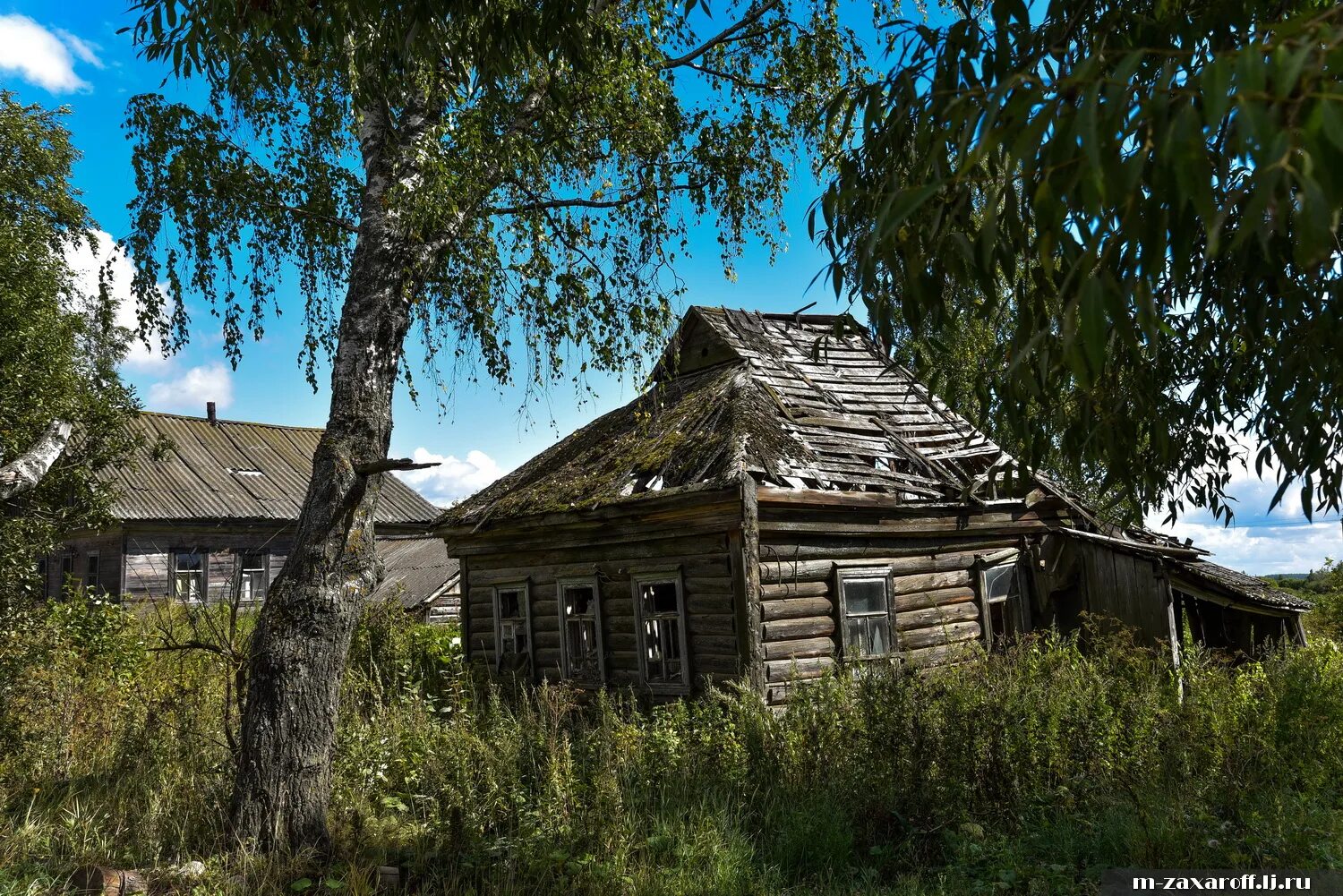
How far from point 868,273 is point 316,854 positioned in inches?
214

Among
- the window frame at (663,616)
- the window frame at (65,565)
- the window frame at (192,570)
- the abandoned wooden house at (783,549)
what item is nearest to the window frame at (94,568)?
the window frame at (65,565)

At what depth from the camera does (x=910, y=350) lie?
13.7 feet

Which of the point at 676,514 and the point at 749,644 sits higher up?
the point at 676,514

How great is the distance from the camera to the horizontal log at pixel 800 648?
9.80 metres

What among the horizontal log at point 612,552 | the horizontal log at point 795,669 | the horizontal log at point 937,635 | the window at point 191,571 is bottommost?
the horizontal log at point 795,669

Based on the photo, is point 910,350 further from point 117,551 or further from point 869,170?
point 117,551

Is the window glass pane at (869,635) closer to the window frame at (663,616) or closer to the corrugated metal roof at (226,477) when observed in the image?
the window frame at (663,616)

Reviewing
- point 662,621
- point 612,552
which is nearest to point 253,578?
point 612,552

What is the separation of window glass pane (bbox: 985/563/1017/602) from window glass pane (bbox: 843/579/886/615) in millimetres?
2173

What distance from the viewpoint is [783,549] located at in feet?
33.1

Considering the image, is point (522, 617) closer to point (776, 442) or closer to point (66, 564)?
point (776, 442)

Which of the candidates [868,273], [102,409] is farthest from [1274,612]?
[102,409]

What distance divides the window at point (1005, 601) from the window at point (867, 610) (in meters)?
2.13

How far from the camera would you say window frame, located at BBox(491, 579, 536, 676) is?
42.5 feet
